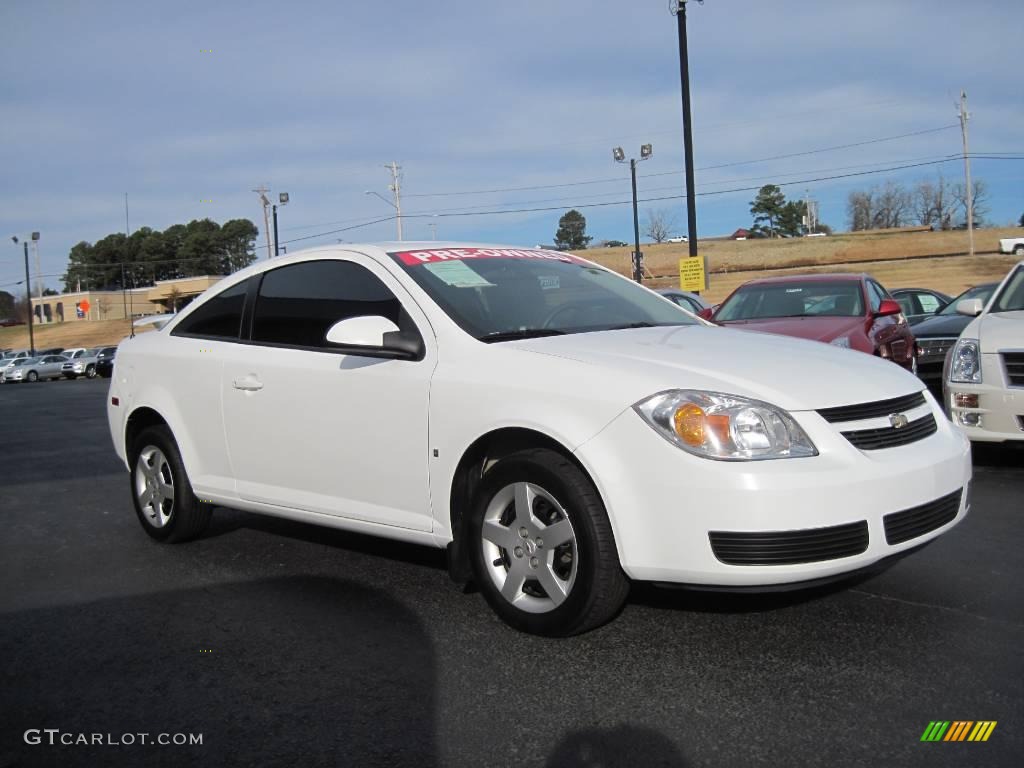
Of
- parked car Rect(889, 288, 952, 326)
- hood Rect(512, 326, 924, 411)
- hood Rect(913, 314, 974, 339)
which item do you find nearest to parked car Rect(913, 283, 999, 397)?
hood Rect(913, 314, 974, 339)

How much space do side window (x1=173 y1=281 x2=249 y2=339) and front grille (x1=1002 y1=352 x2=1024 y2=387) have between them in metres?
5.01

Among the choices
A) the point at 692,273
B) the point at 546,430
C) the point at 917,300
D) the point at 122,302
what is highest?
the point at 122,302

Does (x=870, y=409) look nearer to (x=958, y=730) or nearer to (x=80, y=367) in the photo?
(x=958, y=730)

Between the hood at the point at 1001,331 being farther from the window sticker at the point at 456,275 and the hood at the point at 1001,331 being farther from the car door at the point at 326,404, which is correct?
the car door at the point at 326,404

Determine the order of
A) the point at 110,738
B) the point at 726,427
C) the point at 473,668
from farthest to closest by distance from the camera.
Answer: the point at 473,668, the point at 726,427, the point at 110,738

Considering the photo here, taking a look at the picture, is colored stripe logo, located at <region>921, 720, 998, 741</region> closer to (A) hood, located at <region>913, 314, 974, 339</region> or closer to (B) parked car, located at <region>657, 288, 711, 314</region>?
(A) hood, located at <region>913, 314, 974, 339</region>

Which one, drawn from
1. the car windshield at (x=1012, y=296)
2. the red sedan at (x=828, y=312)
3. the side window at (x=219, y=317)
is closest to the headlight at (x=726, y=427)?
the side window at (x=219, y=317)

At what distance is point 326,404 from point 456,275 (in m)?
0.83

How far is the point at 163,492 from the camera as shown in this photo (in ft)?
17.8

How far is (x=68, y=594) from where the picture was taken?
456 centimetres

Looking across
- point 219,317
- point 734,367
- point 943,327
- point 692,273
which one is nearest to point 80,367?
point 692,273

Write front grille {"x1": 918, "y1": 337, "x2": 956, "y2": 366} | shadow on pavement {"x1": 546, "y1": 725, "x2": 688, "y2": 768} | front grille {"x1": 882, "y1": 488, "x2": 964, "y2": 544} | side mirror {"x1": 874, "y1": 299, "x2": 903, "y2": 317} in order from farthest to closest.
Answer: front grille {"x1": 918, "y1": 337, "x2": 956, "y2": 366}
side mirror {"x1": 874, "y1": 299, "x2": 903, "y2": 317}
front grille {"x1": 882, "y1": 488, "x2": 964, "y2": 544}
shadow on pavement {"x1": 546, "y1": 725, "x2": 688, "y2": 768}

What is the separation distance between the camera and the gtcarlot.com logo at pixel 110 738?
289 centimetres

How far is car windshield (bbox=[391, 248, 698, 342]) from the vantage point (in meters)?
4.13
